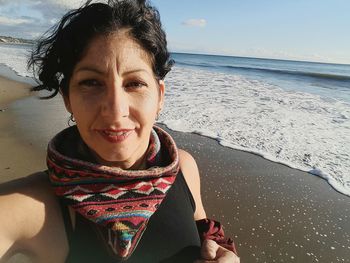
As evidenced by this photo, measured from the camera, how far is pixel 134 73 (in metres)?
1.41

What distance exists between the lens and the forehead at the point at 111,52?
4.39 ft

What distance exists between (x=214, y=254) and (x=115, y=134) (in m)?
0.72

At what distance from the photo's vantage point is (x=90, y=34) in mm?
1372

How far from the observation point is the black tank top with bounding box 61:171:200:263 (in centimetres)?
128

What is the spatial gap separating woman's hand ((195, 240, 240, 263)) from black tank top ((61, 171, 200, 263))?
3cm

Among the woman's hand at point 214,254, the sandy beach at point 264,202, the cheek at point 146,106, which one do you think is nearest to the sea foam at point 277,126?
the sandy beach at point 264,202

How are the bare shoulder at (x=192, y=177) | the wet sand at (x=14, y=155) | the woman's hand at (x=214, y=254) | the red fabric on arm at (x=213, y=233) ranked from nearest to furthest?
1. the woman's hand at (x=214, y=254)
2. the red fabric on arm at (x=213, y=233)
3. the bare shoulder at (x=192, y=177)
4. the wet sand at (x=14, y=155)

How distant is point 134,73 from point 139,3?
1.37 ft

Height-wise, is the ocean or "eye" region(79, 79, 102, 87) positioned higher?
"eye" region(79, 79, 102, 87)

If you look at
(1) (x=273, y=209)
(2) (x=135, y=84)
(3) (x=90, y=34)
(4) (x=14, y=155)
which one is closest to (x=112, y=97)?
(2) (x=135, y=84)

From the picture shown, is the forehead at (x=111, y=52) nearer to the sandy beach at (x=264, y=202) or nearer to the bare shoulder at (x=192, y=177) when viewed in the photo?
the bare shoulder at (x=192, y=177)

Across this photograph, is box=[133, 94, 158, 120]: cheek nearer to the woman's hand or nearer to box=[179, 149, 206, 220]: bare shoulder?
box=[179, 149, 206, 220]: bare shoulder

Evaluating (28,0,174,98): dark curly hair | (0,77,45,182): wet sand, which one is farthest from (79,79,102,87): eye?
(0,77,45,182): wet sand

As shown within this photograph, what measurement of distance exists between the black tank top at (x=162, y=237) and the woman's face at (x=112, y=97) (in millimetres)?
301
